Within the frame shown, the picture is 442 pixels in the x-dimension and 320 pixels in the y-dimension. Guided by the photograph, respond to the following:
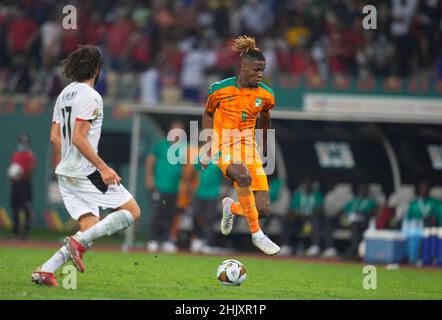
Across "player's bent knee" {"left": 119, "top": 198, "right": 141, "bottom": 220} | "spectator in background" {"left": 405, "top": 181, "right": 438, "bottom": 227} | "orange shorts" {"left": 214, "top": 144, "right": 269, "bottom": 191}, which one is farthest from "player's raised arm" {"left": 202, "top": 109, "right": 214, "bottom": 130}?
"spectator in background" {"left": 405, "top": 181, "right": 438, "bottom": 227}

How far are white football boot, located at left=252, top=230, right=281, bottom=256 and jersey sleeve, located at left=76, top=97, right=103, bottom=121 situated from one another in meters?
2.87

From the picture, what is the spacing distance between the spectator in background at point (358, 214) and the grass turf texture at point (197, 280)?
203cm

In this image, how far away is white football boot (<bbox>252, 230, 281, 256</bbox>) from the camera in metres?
12.8

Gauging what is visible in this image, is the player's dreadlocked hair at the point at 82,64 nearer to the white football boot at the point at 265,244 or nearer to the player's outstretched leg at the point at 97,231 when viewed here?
the player's outstretched leg at the point at 97,231

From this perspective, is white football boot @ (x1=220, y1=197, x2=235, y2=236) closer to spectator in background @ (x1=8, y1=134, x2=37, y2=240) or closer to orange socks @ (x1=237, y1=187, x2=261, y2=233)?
orange socks @ (x1=237, y1=187, x2=261, y2=233)

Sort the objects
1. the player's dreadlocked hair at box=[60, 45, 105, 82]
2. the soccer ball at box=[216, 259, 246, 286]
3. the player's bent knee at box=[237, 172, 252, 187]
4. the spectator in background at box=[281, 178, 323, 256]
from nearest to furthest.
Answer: the player's dreadlocked hair at box=[60, 45, 105, 82]
the soccer ball at box=[216, 259, 246, 286]
the player's bent knee at box=[237, 172, 252, 187]
the spectator in background at box=[281, 178, 323, 256]

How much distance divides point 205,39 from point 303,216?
6.13 m

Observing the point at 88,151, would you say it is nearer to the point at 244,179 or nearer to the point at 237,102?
the point at 244,179

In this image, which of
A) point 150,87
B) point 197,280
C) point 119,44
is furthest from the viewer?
point 119,44

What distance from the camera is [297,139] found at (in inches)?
904

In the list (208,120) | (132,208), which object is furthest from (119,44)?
(132,208)

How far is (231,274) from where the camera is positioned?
12.2 m

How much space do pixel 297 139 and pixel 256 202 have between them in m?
9.60
